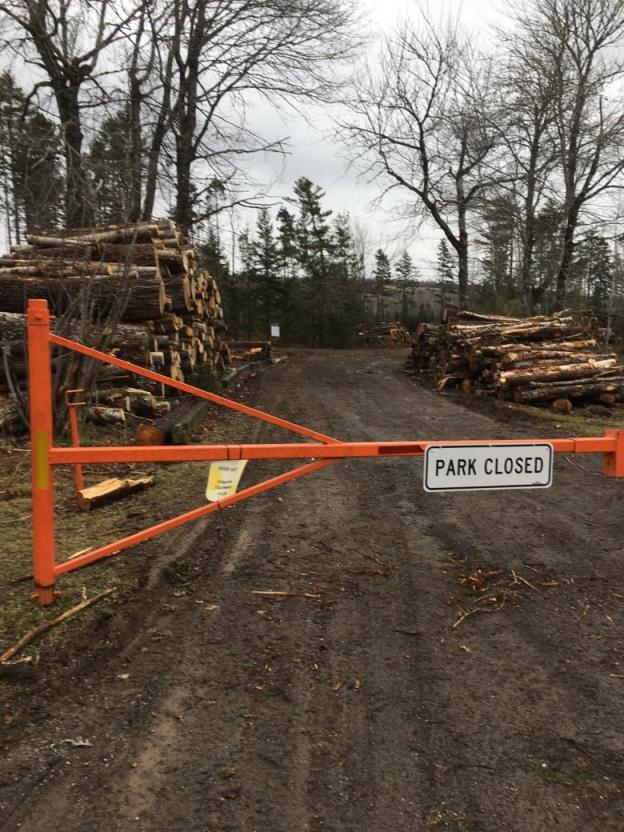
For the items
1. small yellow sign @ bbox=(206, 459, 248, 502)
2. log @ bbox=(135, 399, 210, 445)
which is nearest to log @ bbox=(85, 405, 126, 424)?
log @ bbox=(135, 399, 210, 445)

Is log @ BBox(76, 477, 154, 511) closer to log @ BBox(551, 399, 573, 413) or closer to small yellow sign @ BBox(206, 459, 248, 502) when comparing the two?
small yellow sign @ BBox(206, 459, 248, 502)

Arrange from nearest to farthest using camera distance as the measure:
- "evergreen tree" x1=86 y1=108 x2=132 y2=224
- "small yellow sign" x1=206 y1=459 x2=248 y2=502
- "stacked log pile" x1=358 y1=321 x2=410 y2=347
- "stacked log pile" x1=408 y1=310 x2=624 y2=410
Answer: "small yellow sign" x1=206 y1=459 x2=248 y2=502, "evergreen tree" x1=86 y1=108 x2=132 y2=224, "stacked log pile" x1=408 y1=310 x2=624 y2=410, "stacked log pile" x1=358 y1=321 x2=410 y2=347

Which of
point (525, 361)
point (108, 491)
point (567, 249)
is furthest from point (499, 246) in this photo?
point (108, 491)

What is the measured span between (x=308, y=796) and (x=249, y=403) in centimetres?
1108

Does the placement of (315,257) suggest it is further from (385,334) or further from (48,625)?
(48,625)

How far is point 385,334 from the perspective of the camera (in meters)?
41.0

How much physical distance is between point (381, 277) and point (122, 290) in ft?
169

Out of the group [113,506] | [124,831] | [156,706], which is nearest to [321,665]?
[156,706]

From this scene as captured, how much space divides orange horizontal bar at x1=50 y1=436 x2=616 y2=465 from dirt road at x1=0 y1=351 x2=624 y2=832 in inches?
36.7

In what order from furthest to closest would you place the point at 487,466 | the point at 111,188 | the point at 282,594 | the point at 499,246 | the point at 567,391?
the point at 499,246
the point at 567,391
the point at 111,188
the point at 282,594
the point at 487,466

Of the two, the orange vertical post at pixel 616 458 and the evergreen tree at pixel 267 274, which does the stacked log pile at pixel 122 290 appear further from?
the evergreen tree at pixel 267 274

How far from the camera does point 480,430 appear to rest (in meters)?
9.99

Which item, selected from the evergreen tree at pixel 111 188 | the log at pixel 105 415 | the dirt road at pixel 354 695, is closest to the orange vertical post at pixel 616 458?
the dirt road at pixel 354 695

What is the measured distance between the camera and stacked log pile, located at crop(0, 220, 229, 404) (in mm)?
8516
